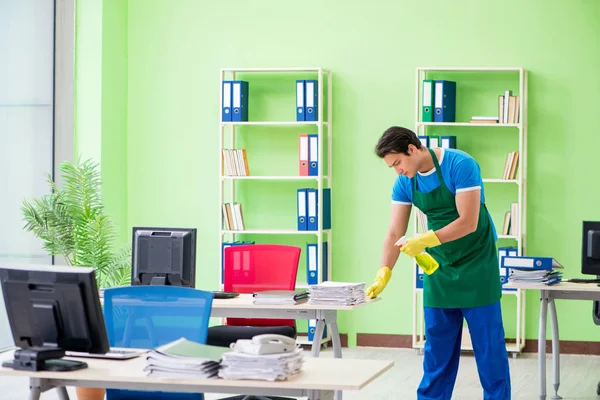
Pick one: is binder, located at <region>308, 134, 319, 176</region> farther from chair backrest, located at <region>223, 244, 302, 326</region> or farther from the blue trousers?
the blue trousers

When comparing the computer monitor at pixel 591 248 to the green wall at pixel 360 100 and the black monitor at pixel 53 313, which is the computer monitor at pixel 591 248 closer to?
the green wall at pixel 360 100

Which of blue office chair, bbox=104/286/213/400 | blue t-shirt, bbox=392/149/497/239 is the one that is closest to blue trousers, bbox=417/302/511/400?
blue t-shirt, bbox=392/149/497/239

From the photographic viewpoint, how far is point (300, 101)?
7.46 metres

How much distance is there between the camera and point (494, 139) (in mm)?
7477

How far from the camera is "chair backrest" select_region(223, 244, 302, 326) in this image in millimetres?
5590

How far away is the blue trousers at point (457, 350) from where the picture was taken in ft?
14.2

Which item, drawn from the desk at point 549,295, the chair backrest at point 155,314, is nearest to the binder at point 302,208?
the desk at point 549,295

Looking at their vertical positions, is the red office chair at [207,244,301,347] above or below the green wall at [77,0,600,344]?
below

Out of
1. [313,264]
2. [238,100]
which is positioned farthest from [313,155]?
[313,264]

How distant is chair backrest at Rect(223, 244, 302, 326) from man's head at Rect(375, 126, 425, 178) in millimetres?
1424

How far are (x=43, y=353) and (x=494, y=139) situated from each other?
16.6 feet

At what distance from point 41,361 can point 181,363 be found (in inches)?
19.8

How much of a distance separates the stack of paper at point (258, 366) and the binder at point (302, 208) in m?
4.51

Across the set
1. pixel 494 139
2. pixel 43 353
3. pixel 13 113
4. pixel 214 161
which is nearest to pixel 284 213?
pixel 214 161
